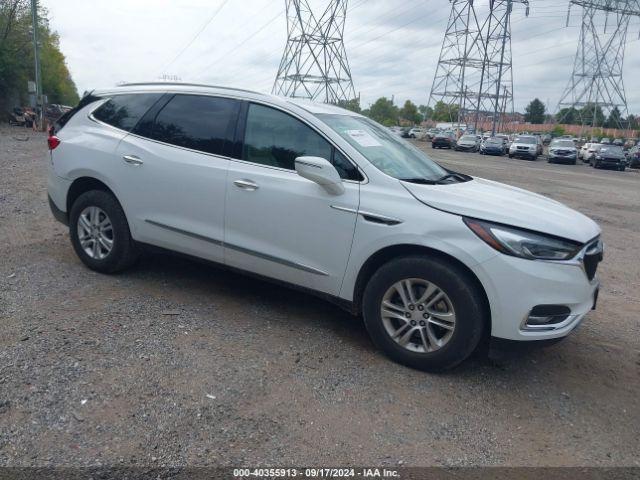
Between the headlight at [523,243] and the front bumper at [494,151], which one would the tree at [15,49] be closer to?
the front bumper at [494,151]

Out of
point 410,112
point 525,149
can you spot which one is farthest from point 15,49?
point 410,112

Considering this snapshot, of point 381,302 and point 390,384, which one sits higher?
point 381,302

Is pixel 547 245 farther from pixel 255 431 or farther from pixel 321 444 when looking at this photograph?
pixel 255 431

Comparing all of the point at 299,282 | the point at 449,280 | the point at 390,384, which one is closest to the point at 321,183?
the point at 299,282

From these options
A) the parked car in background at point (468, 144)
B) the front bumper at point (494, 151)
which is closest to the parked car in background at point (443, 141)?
the parked car in background at point (468, 144)

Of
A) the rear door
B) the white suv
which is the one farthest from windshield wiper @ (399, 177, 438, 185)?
the rear door

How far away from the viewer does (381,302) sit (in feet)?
12.3

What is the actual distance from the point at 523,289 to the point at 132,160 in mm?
3356

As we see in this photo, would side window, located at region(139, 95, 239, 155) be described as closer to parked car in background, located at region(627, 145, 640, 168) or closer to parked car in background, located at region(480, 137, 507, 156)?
parked car in background, located at region(627, 145, 640, 168)

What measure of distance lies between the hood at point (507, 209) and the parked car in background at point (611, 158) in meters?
32.4

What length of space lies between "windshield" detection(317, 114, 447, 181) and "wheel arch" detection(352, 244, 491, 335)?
599mm

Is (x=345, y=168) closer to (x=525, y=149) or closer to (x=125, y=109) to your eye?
(x=125, y=109)

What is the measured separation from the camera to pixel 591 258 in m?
3.63

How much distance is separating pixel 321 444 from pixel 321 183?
175 cm
